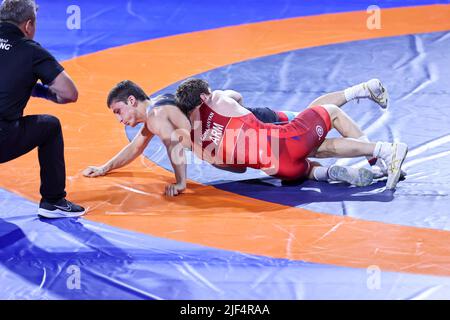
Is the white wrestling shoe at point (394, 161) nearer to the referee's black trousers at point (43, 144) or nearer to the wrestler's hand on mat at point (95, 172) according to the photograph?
the wrestler's hand on mat at point (95, 172)

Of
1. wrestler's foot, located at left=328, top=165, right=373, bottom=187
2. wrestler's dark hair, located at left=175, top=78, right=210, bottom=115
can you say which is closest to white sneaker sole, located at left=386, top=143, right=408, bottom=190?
wrestler's foot, located at left=328, top=165, right=373, bottom=187

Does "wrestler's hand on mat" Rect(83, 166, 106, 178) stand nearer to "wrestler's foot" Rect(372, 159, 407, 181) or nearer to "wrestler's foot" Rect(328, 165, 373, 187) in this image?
"wrestler's foot" Rect(328, 165, 373, 187)

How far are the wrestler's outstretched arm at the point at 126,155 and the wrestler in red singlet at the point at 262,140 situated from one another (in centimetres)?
39

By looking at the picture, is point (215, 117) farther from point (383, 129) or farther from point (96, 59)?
point (96, 59)

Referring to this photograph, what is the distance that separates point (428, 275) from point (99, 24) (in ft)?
20.5

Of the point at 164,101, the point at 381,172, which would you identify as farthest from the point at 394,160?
the point at 164,101

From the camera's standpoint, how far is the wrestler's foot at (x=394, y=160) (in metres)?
5.28

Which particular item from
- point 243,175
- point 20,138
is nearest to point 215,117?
point 243,175

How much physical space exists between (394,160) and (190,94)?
134cm

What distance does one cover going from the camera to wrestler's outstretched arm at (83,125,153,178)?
5.64 m

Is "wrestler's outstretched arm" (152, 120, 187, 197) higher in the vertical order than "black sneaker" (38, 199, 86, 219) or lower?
higher

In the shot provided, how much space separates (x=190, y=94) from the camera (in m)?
5.35

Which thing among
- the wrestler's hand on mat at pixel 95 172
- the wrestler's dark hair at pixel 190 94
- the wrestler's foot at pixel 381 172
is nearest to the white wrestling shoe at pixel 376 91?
the wrestler's foot at pixel 381 172

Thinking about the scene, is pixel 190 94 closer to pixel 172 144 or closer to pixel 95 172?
pixel 172 144
